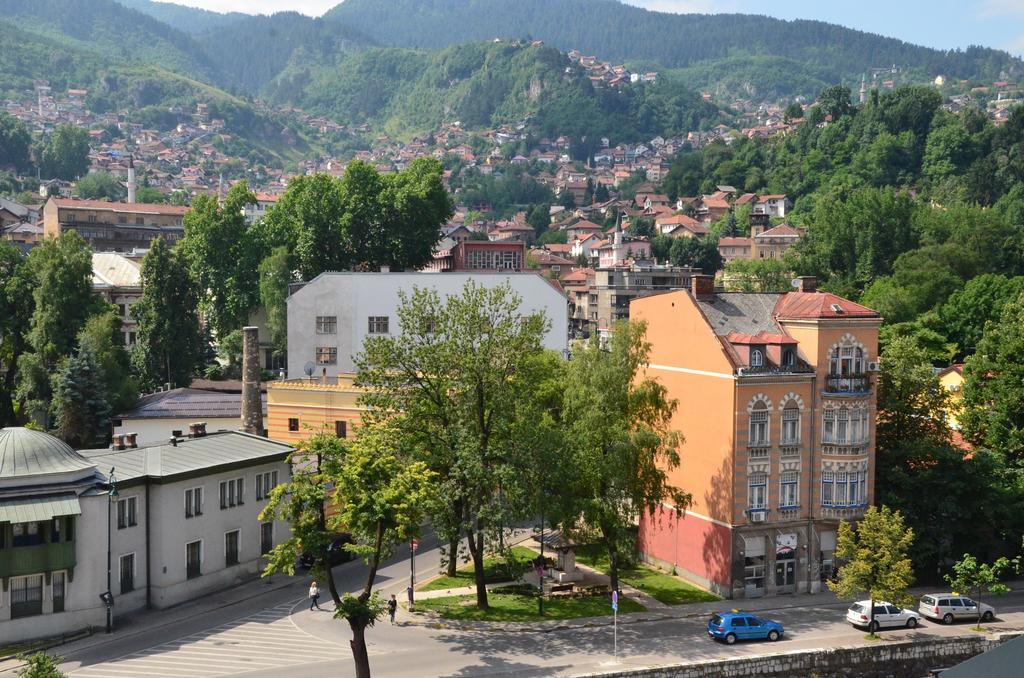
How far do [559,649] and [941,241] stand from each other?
91606 millimetres

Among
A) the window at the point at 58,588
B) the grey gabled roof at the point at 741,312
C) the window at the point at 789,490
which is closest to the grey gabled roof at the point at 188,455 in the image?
the window at the point at 58,588

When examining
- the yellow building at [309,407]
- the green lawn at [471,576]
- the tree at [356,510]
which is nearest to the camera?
the tree at [356,510]

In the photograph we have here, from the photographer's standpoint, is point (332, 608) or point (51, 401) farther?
point (51, 401)

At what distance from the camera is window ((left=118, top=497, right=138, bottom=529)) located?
40312mm

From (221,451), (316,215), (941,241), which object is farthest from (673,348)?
(941,241)

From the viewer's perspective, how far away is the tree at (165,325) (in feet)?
278

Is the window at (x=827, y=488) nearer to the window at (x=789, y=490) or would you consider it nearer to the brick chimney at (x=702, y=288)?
the window at (x=789, y=490)

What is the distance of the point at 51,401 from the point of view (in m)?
72.8

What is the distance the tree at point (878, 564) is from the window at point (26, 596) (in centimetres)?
2789

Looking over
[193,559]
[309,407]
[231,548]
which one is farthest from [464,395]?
[309,407]

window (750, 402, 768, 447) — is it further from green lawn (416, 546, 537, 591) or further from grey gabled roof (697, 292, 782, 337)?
green lawn (416, 546, 537, 591)

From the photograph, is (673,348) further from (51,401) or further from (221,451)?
(51,401)

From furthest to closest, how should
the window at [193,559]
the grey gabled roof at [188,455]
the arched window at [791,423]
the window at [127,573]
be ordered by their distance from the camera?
1. the arched window at [791,423]
2. the window at [193,559]
3. the grey gabled roof at [188,455]
4. the window at [127,573]

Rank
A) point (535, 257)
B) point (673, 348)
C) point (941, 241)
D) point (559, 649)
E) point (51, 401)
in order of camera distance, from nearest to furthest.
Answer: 1. point (559, 649)
2. point (673, 348)
3. point (51, 401)
4. point (941, 241)
5. point (535, 257)
